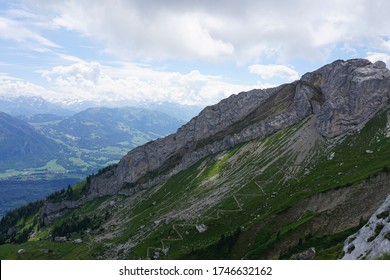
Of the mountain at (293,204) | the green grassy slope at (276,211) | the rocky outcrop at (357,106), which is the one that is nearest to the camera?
the mountain at (293,204)

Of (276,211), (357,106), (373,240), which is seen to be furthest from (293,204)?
(357,106)

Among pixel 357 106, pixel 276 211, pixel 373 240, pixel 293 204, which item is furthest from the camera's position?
pixel 357 106

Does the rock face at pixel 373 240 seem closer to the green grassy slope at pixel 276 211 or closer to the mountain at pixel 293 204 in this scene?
the green grassy slope at pixel 276 211

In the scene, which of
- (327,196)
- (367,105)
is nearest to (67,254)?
(327,196)

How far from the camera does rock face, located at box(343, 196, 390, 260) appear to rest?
44850mm

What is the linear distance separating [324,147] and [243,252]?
9304 centimetres

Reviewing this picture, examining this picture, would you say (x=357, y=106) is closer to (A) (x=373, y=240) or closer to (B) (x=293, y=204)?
(B) (x=293, y=204)

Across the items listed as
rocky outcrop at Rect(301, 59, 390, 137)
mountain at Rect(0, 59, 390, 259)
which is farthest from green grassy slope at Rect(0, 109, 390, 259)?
rocky outcrop at Rect(301, 59, 390, 137)

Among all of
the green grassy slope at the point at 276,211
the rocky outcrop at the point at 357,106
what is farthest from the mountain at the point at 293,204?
the rocky outcrop at the point at 357,106

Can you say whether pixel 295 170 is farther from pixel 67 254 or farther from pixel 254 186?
pixel 67 254

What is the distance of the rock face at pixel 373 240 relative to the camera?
44.8m

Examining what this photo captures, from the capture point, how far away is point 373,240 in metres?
49.4

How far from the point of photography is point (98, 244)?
18262 centimetres

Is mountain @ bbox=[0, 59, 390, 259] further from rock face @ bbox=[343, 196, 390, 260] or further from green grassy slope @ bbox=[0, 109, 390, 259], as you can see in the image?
rock face @ bbox=[343, 196, 390, 260]
